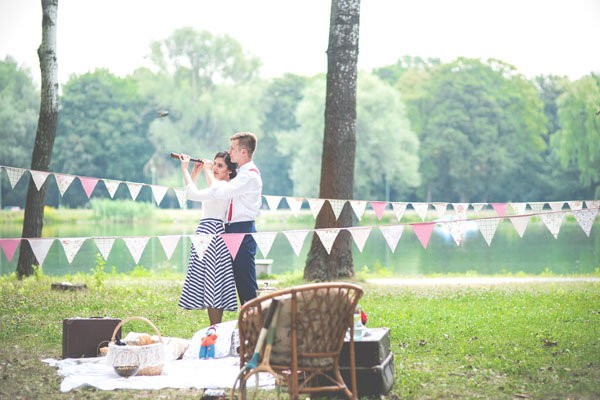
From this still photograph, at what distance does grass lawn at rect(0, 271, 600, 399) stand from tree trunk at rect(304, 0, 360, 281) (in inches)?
29.2

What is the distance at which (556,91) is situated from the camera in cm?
7344

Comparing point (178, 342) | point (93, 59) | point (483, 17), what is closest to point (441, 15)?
point (483, 17)

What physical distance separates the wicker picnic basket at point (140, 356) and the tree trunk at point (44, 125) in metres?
7.59

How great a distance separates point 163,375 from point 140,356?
264mm

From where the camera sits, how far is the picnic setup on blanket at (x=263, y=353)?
502cm

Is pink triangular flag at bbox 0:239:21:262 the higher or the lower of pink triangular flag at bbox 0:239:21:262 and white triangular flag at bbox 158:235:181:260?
the lower

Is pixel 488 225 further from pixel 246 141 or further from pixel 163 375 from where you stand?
pixel 163 375

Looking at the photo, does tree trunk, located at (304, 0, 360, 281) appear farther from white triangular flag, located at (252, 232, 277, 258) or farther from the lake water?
white triangular flag, located at (252, 232, 277, 258)

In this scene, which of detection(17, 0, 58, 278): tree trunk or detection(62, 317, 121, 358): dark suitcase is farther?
detection(17, 0, 58, 278): tree trunk

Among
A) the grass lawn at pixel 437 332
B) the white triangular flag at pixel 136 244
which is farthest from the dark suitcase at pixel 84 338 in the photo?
the white triangular flag at pixel 136 244

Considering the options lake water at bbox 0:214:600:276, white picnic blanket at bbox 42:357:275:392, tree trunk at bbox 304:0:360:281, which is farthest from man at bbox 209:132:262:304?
lake water at bbox 0:214:600:276

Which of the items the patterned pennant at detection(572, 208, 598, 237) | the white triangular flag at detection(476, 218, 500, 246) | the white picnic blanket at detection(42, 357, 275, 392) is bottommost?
the white picnic blanket at detection(42, 357, 275, 392)

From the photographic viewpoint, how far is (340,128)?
13.3 meters

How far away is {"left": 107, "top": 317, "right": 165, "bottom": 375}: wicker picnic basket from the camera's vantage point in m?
6.41
